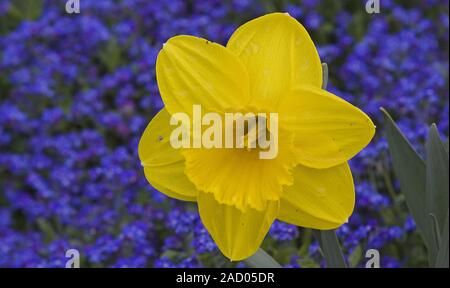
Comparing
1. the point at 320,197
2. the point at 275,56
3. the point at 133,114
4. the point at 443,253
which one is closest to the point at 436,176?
the point at 443,253

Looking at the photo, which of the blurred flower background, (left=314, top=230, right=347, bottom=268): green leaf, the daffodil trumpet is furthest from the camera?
the blurred flower background

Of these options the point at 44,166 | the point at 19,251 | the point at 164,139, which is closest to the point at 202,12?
the point at 44,166

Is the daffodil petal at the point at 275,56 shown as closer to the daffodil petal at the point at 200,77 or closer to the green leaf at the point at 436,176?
the daffodil petal at the point at 200,77

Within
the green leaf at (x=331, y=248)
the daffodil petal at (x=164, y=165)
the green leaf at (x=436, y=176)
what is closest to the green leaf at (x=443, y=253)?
the green leaf at (x=436, y=176)

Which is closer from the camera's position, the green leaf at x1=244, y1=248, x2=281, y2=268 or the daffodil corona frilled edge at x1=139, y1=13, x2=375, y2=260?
the daffodil corona frilled edge at x1=139, y1=13, x2=375, y2=260

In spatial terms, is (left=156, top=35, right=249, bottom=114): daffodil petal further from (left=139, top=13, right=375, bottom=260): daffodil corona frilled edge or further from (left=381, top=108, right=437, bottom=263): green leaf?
(left=381, top=108, right=437, bottom=263): green leaf

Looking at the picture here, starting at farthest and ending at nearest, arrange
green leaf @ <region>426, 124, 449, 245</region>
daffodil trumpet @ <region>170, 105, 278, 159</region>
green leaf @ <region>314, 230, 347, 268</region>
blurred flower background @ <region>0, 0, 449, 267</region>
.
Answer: blurred flower background @ <region>0, 0, 449, 267</region>, green leaf @ <region>426, 124, 449, 245</region>, green leaf @ <region>314, 230, 347, 268</region>, daffodil trumpet @ <region>170, 105, 278, 159</region>

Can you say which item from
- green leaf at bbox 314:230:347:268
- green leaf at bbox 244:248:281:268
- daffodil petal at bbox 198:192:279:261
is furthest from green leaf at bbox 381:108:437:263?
daffodil petal at bbox 198:192:279:261

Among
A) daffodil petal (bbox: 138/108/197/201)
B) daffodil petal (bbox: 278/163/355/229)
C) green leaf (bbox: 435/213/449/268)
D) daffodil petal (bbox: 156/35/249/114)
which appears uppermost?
daffodil petal (bbox: 156/35/249/114)
